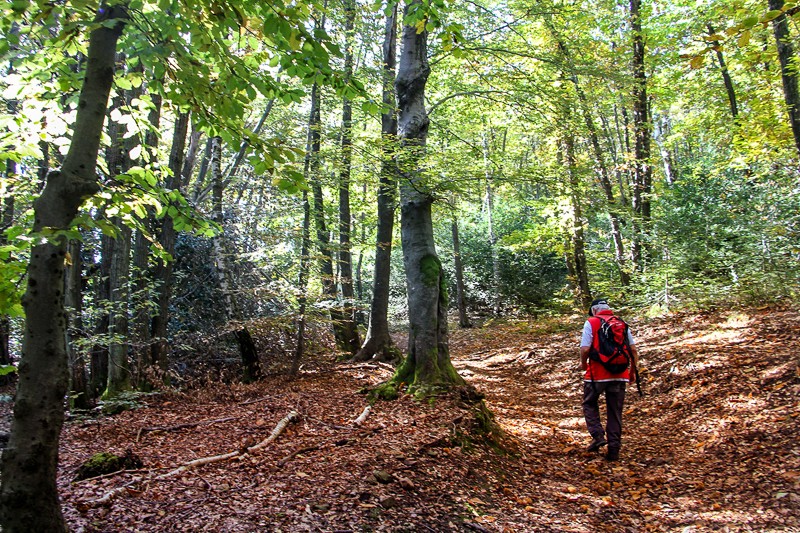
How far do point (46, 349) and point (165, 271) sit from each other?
666 centimetres

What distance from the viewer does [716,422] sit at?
226 inches

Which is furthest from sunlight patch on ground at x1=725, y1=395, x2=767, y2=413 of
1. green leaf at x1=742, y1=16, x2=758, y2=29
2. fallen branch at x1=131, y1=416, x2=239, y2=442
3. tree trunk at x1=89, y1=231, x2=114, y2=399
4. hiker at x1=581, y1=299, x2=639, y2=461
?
tree trunk at x1=89, y1=231, x2=114, y2=399

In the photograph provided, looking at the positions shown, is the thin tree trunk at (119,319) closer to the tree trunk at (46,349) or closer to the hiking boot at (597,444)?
the tree trunk at (46,349)

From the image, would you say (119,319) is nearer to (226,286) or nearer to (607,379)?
(226,286)

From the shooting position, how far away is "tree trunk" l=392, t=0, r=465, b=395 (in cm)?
645

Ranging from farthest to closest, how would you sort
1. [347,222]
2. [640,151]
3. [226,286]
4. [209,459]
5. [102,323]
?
1. [640,151]
2. [347,222]
3. [226,286]
4. [102,323]
5. [209,459]

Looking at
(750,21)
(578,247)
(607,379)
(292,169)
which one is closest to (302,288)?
(607,379)

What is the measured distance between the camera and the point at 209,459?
14.2 feet

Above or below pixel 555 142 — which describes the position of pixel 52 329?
below

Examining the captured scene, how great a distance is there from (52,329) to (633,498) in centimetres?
492

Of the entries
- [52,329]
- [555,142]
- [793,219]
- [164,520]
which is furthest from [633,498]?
[555,142]

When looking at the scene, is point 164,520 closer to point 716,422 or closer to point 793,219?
point 716,422

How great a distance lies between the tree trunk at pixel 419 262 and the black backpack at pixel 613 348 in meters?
1.87

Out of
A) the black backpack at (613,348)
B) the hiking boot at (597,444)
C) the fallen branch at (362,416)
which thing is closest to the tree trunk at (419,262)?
the fallen branch at (362,416)
